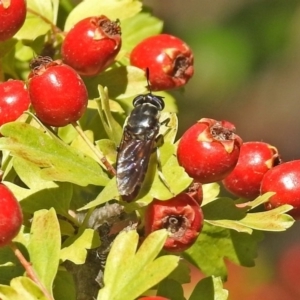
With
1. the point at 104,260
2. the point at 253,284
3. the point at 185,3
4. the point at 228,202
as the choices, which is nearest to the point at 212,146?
the point at 228,202

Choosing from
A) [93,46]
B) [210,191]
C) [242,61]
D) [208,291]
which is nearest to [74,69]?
[93,46]

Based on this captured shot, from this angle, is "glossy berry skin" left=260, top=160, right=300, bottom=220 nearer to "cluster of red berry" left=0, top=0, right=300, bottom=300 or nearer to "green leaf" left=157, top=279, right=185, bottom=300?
"cluster of red berry" left=0, top=0, right=300, bottom=300

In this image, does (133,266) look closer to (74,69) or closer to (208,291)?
(208,291)

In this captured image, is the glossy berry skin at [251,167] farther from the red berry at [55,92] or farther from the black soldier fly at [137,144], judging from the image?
the red berry at [55,92]

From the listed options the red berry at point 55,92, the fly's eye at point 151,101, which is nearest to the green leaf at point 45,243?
the red berry at point 55,92

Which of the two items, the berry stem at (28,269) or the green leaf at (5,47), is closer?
the berry stem at (28,269)
